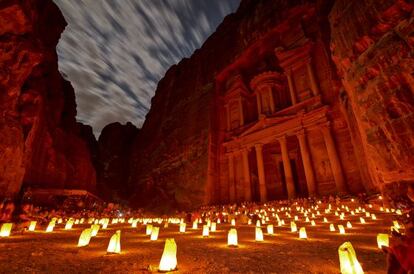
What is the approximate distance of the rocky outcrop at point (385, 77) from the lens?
24.2ft

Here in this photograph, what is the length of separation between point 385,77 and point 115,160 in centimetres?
4198

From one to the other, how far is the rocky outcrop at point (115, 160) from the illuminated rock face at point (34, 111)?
9744mm

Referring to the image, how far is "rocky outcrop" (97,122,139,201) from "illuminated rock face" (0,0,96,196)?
9744 mm

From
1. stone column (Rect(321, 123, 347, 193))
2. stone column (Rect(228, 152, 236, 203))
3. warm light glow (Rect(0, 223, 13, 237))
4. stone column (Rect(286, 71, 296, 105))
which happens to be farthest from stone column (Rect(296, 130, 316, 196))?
warm light glow (Rect(0, 223, 13, 237))

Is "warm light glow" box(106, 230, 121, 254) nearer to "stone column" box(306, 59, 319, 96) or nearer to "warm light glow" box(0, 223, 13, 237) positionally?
"warm light glow" box(0, 223, 13, 237)

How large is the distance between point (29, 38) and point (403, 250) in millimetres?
15340

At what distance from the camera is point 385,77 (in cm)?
811

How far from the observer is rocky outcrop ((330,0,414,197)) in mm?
7375

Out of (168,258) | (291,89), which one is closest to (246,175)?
(291,89)

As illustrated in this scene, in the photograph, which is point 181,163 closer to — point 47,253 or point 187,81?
point 187,81

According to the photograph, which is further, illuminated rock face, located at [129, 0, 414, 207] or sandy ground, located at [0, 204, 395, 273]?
illuminated rock face, located at [129, 0, 414, 207]

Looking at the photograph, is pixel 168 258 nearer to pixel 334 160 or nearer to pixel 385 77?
pixel 385 77

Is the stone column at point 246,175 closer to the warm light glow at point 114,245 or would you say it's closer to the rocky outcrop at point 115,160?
the warm light glow at point 114,245

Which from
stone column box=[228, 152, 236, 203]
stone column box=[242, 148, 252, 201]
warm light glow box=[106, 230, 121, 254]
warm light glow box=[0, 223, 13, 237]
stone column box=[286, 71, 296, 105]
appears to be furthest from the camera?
stone column box=[228, 152, 236, 203]
